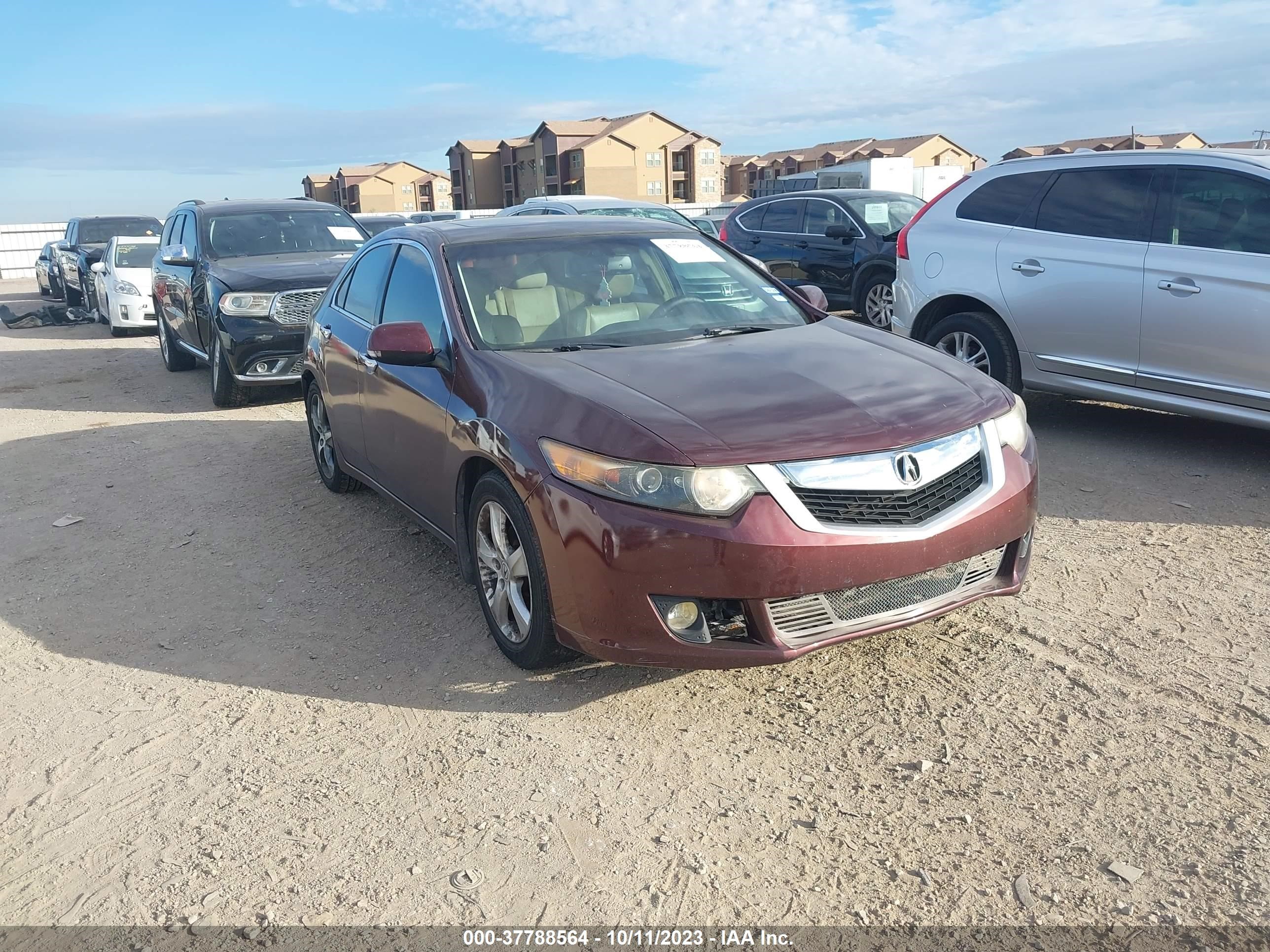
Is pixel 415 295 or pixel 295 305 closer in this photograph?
pixel 415 295

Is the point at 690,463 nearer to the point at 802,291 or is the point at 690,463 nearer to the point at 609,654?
the point at 609,654

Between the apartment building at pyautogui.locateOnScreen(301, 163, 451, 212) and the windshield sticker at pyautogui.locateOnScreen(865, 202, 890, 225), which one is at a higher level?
the apartment building at pyautogui.locateOnScreen(301, 163, 451, 212)

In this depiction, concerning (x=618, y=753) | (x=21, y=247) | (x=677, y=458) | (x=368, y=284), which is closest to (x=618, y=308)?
(x=677, y=458)

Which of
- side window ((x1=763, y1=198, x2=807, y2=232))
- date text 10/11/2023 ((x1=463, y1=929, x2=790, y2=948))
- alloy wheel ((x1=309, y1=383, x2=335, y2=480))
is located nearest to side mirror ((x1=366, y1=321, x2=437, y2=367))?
alloy wheel ((x1=309, y1=383, x2=335, y2=480))

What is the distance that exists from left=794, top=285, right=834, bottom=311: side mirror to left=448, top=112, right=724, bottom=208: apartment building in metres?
60.7

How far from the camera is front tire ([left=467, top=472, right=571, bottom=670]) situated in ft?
11.6

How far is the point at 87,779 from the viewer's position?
333 centimetres

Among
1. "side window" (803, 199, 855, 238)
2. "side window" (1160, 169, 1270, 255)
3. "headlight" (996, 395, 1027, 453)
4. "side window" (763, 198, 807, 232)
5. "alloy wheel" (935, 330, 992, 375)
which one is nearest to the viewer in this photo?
"headlight" (996, 395, 1027, 453)

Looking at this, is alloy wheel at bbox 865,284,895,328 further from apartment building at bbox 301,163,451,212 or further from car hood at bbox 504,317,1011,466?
apartment building at bbox 301,163,451,212

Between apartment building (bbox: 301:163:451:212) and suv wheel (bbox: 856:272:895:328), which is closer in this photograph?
suv wheel (bbox: 856:272:895:328)

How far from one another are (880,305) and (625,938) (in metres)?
9.99

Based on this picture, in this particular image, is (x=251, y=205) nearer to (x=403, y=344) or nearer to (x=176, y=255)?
(x=176, y=255)

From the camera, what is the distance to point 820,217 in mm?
12430

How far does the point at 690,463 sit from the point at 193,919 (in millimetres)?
1815
